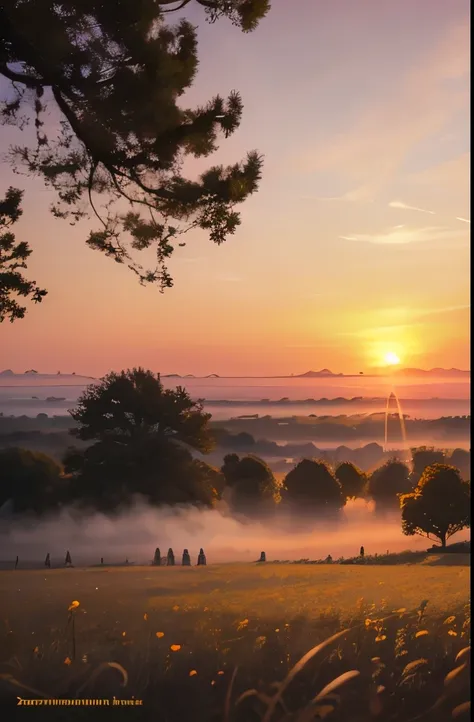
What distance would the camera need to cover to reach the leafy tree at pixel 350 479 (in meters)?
4.98

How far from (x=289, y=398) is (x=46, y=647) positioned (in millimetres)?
2631

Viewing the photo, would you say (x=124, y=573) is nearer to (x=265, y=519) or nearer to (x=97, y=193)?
(x=265, y=519)

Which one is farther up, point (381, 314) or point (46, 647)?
A: point (381, 314)

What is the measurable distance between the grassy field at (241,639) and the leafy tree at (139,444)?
62 cm

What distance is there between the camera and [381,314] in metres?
4.83

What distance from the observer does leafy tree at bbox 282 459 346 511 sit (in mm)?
4879

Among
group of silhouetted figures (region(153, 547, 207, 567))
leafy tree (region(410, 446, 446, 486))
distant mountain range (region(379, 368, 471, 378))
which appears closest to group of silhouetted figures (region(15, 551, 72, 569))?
group of silhouetted figures (region(153, 547, 207, 567))

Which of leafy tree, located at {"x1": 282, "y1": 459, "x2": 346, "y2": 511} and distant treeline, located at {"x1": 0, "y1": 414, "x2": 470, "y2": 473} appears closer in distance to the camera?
leafy tree, located at {"x1": 282, "y1": 459, "x2": 346, "y2": 511}

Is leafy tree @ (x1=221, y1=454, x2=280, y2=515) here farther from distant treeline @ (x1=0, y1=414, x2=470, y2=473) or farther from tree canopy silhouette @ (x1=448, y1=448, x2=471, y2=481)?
tree canopy silhouette @ (x1=448, y1=448, x2=471, y2=481)

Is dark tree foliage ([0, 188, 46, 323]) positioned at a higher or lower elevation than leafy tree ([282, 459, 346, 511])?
higher

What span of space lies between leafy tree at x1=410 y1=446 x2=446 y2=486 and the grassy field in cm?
67

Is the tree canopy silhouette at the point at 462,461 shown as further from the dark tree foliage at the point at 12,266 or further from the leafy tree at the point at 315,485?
the dark tree foliage at the point at 12,266

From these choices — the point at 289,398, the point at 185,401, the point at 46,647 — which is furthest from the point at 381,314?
the point at 46,647

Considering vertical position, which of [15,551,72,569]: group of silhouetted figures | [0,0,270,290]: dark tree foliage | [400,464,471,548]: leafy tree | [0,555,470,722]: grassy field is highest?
[0,0,270,290]: dark tree foliage
